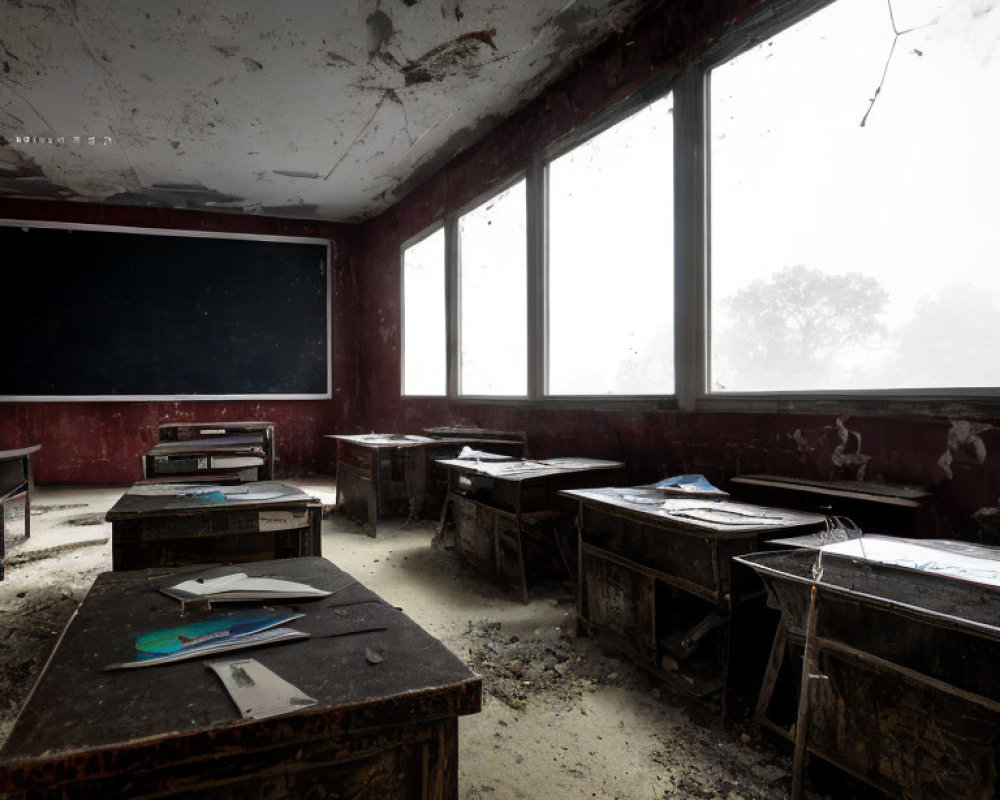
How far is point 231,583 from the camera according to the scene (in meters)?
1.37

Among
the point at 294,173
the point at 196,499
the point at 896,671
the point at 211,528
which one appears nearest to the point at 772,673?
the point at 896,671

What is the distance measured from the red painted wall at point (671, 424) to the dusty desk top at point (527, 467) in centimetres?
23

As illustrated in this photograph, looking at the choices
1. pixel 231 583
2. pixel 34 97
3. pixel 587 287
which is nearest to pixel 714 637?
pixel 231 583

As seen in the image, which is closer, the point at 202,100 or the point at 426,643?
the point at 426,643

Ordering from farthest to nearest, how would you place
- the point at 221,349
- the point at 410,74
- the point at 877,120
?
the point at 221,349 → the point at 410,74 → the point at 877,120

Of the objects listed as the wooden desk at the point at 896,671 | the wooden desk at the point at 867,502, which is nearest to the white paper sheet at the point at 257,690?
the wooden desk at the point at 896,671

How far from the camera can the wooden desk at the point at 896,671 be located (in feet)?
4.10

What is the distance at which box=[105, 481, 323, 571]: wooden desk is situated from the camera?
232 centimetres

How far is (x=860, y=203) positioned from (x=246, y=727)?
2671mm

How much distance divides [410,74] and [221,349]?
4.60 meters

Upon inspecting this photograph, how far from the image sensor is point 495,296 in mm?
5188

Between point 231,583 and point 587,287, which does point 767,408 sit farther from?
point 231,583

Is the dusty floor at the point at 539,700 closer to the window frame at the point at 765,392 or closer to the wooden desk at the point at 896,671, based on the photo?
the wooden desk at the point at 896,671

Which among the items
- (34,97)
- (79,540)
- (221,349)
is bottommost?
(79,540)
